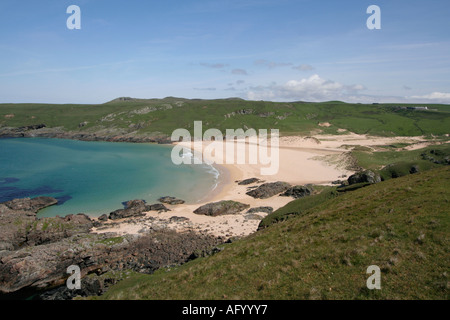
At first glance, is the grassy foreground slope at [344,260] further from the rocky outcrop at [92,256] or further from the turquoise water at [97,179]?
the turquoise water at [97,179]

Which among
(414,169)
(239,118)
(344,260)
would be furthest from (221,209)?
(239,118)

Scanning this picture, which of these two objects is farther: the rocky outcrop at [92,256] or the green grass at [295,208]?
the green grass at [295,208]

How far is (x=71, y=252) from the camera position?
25781 mm

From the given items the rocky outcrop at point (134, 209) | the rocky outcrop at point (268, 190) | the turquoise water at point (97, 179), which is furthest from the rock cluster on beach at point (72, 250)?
the rocky outcrop at point (268, 190)

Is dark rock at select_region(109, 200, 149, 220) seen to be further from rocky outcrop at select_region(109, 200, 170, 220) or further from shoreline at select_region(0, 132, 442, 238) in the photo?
shoreline at select_region(0, 132, 442, 238)

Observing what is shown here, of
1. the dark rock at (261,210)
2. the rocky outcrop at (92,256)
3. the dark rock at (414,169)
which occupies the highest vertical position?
the dark rock at (414,169)

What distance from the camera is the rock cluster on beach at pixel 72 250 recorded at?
75.2 ft

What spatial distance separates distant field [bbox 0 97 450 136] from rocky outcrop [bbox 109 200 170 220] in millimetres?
97693

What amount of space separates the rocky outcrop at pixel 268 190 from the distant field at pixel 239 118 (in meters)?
83.3

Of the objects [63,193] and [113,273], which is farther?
[63,193]

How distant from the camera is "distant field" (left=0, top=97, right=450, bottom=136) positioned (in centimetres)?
13488
